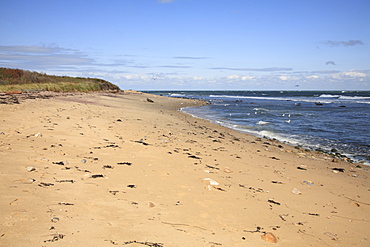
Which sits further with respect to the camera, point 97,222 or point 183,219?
point 183,219

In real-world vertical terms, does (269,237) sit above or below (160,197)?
below

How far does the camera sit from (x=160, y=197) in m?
4.50

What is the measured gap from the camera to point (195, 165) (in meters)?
6.85

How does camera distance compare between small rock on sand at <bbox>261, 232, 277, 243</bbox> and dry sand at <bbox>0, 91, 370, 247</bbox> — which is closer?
dry sand at <bbox>0, 91, 370, 247</bbox>

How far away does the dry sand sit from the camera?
3.24 meters

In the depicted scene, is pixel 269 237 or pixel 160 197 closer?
pixel 269 237

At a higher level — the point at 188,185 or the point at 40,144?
the point at 40,144

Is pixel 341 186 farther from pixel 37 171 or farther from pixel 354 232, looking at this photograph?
pixel 37 171

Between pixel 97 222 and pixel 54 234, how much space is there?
557 millimetres

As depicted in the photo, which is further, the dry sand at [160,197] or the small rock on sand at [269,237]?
the small rock on sand at [269,237]

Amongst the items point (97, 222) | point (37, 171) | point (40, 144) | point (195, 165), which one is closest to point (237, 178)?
point (195, 165)

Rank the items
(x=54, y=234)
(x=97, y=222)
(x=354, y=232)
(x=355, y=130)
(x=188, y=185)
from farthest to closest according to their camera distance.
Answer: (x=355, y=130) < (x=188, y=185) < (x=354, y=232) < (x=97, y=222) < (x=54, y=234)

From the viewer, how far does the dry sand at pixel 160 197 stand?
10.6 ft

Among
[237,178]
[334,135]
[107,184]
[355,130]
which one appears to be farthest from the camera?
[355,130]
